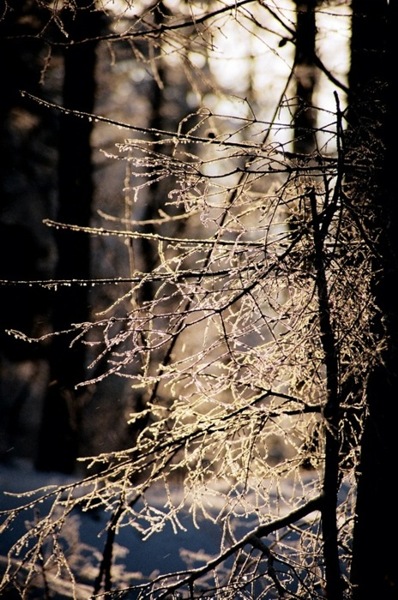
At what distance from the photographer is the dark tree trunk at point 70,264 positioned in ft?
32.3

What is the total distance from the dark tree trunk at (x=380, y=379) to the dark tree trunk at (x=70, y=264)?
6855mm

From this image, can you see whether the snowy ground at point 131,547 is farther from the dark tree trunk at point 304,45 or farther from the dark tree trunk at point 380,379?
the dark tree trunk at point 304,45

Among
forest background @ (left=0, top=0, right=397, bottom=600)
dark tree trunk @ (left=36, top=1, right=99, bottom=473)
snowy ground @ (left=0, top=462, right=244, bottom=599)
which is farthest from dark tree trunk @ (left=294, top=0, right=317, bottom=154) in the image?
dark tree trunk @ (left=36, top=1, right=99, bottom=473)

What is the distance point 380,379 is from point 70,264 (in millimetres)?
7362

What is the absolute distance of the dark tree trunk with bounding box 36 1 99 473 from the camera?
984 centimetres

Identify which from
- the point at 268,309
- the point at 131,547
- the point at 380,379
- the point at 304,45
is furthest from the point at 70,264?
the point at 380,379

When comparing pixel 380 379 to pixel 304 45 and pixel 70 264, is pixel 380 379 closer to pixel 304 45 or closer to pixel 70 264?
pixel 304 45

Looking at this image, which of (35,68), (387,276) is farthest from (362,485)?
(35,68)

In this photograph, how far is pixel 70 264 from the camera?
32.6 ft

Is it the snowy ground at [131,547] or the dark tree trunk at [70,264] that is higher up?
the dark tree trunk at [70,264]

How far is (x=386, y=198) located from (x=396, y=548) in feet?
6.09

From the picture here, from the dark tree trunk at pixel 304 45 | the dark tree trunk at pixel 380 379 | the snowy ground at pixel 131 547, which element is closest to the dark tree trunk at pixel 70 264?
the snowy ground at pixel 131 547

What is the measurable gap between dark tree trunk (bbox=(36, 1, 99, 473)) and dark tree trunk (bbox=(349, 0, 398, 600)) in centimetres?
685

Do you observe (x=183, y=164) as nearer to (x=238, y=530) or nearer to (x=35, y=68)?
(x=238, y=530)
